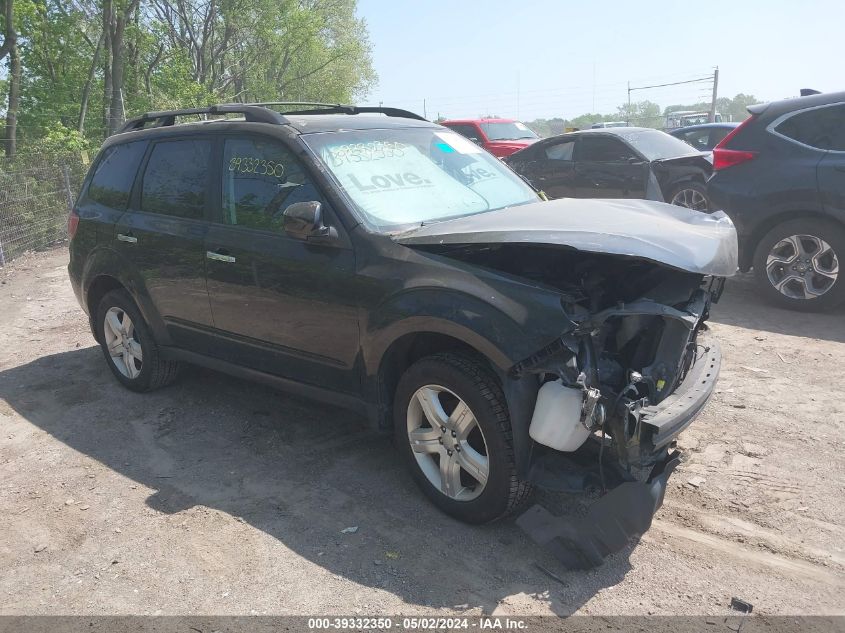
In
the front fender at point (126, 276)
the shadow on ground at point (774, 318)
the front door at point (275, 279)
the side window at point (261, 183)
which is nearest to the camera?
the front door at point (275, 279)

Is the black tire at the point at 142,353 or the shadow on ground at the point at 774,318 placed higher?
the black tire at the point at 142,353

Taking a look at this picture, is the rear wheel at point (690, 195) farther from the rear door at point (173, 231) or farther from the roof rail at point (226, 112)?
the rear door at point (173, 231)

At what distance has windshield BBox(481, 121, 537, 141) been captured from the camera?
1628cm

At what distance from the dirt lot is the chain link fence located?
23.3ft

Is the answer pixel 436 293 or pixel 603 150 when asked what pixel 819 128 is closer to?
pixel 603 150

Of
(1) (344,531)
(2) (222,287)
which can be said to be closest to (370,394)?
(1) (344,531)

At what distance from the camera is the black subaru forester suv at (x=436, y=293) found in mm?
3088

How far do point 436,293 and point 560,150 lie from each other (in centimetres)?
868

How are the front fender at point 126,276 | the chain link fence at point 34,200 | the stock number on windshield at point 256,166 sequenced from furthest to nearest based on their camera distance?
the chain link fence at point 34,200 → the front fender at point 126,276 → the stock number on windshield at point 256,166

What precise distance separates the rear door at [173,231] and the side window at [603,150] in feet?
24.4

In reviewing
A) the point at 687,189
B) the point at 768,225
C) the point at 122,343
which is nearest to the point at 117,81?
the point at 687,189

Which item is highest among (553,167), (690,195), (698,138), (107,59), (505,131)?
(107,59)

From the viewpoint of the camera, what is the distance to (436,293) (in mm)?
3385

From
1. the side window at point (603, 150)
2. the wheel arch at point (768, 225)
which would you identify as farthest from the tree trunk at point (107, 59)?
the wheel arch at point (768, 225)
